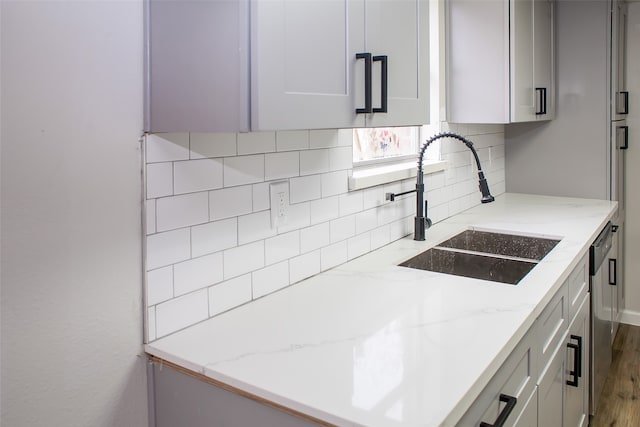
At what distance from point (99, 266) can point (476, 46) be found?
6.86 feet

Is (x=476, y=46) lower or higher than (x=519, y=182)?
→ higher

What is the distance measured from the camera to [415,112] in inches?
59.9

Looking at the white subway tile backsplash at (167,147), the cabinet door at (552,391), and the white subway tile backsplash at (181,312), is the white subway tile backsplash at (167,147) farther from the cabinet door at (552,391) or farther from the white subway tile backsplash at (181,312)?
the cabinet door at (552,391)

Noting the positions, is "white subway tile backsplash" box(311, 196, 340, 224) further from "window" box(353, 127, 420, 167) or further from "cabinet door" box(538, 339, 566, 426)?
"cabinet door" box(538, 339, 566, 426)

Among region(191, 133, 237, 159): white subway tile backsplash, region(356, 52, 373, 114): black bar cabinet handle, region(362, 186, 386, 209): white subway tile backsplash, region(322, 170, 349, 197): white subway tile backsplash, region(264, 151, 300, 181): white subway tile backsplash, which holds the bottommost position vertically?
region(362, 186, 386, 209): white subway tile backsplash

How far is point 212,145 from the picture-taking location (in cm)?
133

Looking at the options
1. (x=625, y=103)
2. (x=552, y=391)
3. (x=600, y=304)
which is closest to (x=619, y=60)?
(x=625, y=103)

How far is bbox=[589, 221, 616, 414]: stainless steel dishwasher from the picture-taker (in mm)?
2312

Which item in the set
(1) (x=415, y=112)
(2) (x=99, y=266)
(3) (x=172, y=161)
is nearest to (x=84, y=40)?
(3) (x=172, y=161)

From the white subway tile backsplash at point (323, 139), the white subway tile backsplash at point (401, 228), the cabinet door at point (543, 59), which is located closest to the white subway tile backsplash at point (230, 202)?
the white subway tile backsplash at point (323, 139)

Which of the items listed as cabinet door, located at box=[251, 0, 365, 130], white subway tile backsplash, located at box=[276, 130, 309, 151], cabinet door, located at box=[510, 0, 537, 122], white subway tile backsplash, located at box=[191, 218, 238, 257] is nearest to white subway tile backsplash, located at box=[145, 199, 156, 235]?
white subway tile backsplash, located at box=[191, 218, 238, 257]

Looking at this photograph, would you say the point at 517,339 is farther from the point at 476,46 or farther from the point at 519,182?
the point at 519,182

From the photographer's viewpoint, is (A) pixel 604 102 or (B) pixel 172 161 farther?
(A) pixel 604 102

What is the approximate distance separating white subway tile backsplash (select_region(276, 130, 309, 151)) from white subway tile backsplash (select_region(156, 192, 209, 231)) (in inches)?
12.3
